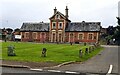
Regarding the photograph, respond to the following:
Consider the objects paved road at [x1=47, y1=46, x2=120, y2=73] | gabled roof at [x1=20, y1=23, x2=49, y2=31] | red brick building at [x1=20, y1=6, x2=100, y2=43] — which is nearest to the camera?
paved road at [x1=47, y1=46, x2=120, y2=73]

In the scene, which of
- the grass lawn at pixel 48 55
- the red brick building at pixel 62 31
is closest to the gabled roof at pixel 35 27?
the red brick building at pixel 62 31

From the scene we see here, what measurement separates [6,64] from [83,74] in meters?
5.84

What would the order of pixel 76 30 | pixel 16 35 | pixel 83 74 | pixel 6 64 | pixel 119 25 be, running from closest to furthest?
pixel 83 74
pixel 6 64
pixel 119 25
pixel 76 30
pixel 16 35

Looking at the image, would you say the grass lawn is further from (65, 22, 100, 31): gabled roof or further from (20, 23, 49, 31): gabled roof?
(20, 23, 49, 31): gabled roof

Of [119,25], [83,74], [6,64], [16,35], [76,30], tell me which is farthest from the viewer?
[16,35]

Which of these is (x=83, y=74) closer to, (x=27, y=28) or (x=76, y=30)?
(x=76, y=30)

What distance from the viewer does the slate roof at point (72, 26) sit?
97562 mm

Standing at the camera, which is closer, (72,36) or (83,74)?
(83,74)

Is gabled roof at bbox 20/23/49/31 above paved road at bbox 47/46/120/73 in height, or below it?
above

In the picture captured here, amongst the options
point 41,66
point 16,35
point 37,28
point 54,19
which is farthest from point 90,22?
point 41,66

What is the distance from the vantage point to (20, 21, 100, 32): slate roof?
97.6 meters

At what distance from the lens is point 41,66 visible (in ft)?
69.7

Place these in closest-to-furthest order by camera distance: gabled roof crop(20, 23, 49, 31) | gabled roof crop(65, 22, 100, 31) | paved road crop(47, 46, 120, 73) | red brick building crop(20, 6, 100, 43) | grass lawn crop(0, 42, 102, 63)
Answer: paved road crop(47, 46, 120, 73)
grass lawn crop(0, 42, 102, 63)
gabled roof crop(65, 22, 100, 31)
red brick building crop(20, 6, 100, 43)
gabled roof crop(20, 23, 49, 31)

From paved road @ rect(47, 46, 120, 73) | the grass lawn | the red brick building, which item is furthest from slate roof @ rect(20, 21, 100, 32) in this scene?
paved road @ rect(47, 46, 120, 73)
